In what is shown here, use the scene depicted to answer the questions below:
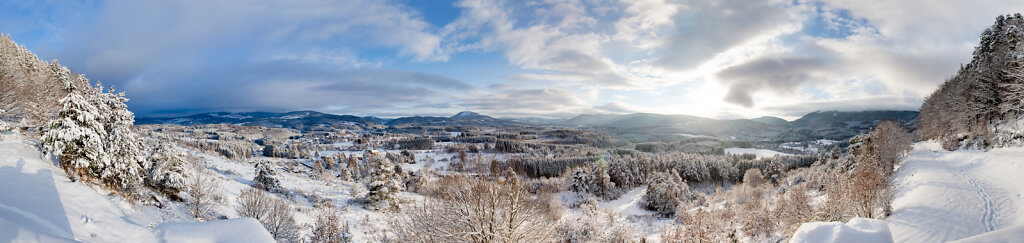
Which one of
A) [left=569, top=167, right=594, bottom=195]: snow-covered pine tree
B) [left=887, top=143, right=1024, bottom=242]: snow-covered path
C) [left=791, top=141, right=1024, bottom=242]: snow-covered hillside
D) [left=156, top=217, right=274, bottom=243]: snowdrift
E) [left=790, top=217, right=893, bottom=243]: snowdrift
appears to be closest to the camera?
[left=790, top=217, right=893, bottom=243]: snowdrift

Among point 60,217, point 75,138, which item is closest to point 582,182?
point 75,138

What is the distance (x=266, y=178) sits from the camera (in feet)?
97.3

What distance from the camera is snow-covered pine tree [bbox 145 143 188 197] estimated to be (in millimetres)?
16531

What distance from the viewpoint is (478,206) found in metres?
9.88

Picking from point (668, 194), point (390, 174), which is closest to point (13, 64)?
point (390, 174)

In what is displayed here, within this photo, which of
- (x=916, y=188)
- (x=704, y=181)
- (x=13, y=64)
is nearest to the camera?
(x=916, y=188)

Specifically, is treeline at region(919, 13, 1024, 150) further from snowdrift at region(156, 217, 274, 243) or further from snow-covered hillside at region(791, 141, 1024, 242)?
snowdrift at region(156, 217, 274, 243)

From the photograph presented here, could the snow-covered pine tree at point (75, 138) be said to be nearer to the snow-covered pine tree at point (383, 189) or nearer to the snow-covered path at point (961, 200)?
the snow-covered pine tree at point (383, 189)

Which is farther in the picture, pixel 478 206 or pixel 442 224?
pixel 442 224

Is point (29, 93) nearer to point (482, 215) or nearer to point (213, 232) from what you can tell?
point (213, 232)

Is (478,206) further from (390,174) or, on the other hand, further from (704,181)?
(704,181)

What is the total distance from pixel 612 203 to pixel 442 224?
4160 cm

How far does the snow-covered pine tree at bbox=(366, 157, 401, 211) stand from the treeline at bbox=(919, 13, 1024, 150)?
150 feet

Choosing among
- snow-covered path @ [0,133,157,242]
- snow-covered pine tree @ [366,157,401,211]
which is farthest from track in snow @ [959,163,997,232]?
snow-covered pine tree @ [366,157,401,211]
